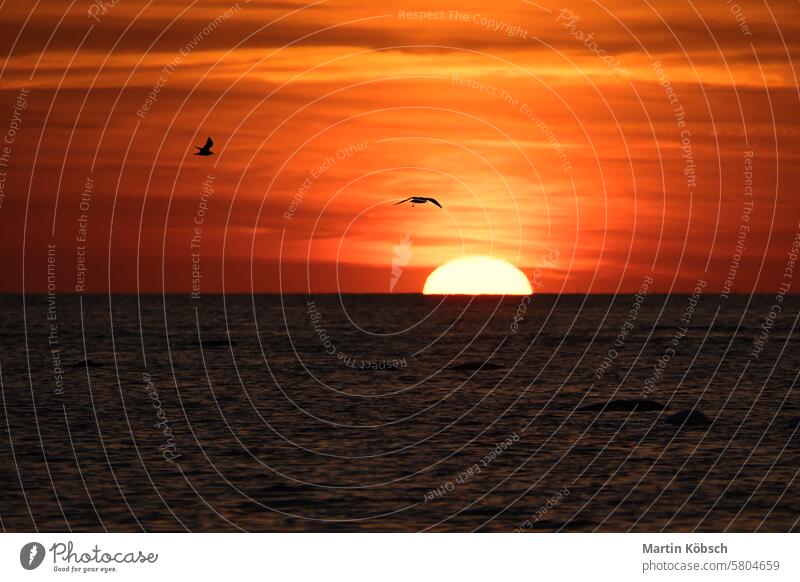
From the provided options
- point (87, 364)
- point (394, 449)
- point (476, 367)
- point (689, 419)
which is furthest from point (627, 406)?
point (87, 364)

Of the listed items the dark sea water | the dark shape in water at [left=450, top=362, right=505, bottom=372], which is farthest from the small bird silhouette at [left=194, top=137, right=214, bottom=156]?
the dark shape in water at [left=450, top=362, right=505, bottom=372]

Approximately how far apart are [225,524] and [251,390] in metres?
52.4

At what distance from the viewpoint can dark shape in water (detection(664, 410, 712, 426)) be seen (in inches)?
2571

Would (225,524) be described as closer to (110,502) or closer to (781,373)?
(110,502)

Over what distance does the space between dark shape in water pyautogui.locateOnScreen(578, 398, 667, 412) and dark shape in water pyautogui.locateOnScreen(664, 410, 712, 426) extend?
3.81m

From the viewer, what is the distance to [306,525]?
126 ft

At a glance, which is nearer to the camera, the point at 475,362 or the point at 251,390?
the point at 251,390

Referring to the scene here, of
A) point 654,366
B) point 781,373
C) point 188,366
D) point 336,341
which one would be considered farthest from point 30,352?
point 781,373

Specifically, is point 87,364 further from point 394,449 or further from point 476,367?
point 394,449
